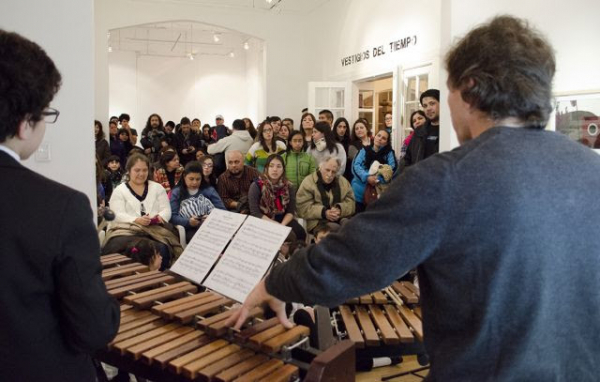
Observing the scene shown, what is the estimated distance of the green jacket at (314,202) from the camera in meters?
5.83

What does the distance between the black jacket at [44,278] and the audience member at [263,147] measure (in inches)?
225

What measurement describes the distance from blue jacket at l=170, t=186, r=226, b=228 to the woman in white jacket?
0.15 meters

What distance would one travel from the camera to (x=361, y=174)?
6367 millimetres

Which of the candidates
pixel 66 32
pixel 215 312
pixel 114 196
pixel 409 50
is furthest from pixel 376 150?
pixel 215 312

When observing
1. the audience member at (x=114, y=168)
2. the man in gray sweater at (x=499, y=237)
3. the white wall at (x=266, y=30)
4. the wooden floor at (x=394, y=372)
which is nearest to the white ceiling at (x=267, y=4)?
the white wall at (x=266, y=30)

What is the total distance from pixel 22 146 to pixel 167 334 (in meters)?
0.92

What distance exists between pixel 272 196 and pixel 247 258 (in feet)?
11.4

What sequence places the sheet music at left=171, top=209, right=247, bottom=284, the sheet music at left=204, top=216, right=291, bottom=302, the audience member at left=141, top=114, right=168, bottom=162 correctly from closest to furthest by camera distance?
the sheet music at left=204, top=216, right=291, bottom=302 → the sheet music at left=171, top=209, right=247, bottom=284 → the audience member at left=141, top=114, right=168, bottom=162

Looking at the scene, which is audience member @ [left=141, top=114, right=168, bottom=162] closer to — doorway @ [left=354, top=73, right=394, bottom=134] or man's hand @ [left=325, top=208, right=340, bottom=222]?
doorway @ [left=354, top=73, right=394, bottom=134]

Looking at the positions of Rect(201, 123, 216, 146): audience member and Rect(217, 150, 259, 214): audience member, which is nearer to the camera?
Rect(217, 150, 259, 214): audience member

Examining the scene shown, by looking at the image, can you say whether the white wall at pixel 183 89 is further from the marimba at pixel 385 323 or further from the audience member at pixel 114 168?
the marimba at pixel 385 323

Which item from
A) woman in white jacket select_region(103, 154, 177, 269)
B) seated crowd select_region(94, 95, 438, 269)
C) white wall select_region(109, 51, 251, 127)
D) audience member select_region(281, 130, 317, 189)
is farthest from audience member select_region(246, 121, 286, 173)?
white wall select_region(109, 51, 251, 127)

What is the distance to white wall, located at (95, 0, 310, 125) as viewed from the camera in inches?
403

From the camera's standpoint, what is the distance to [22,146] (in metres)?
1.32
